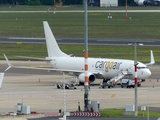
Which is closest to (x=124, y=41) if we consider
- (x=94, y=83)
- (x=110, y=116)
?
(x=94, y=83)

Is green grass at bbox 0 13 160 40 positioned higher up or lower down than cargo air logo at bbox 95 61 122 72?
higher up

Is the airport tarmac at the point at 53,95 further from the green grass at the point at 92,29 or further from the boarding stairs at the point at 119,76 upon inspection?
the green grass at the point at 92,29

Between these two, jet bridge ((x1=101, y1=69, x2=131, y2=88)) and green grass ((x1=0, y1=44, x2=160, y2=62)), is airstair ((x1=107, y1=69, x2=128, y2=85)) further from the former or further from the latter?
green grass ((x1=0, y1=44, x2=160, y2=62))

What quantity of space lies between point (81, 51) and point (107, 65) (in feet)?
120

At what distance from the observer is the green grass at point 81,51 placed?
3757 inches

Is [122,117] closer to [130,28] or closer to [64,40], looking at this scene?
[64,40]

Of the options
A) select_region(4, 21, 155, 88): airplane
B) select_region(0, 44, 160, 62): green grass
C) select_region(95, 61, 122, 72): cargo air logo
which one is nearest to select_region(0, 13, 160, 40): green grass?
select_region(0, 44, 160, 62): green grass

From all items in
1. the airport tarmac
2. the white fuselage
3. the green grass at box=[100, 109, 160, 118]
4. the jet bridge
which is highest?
the white fuselage

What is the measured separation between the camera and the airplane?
63.4 metres

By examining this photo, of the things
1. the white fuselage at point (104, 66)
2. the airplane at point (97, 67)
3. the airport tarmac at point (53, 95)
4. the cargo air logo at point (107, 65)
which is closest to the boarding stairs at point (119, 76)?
the airplane at point (97, 67)

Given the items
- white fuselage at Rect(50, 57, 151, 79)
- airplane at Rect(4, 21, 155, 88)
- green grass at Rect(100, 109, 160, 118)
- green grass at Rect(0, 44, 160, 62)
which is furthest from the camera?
green grass at Rect(0, 44, 160, 62)

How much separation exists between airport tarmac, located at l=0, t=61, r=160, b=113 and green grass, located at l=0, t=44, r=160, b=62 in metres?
21.3

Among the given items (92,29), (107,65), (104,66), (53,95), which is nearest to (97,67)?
(104,66)

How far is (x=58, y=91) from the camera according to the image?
5888 centimetres
